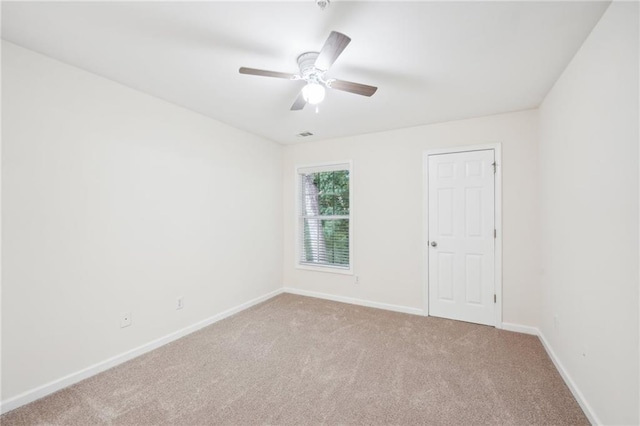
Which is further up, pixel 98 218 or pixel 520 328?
pixel 98 218

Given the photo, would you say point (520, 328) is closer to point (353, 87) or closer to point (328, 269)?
point (328, 269)

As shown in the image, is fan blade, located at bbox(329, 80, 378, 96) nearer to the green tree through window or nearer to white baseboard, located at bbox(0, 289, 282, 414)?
the green tree through window

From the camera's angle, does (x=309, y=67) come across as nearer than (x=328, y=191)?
Yes

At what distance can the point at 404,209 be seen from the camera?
358 centimetres

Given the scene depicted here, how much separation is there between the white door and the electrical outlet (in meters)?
3.27

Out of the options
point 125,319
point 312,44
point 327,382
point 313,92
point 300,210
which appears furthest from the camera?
point 300,210

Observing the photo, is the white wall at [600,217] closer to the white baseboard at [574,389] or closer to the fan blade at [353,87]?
the white baseboard at [574,389]

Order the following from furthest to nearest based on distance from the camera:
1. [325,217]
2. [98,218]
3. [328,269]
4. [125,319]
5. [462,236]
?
[325,217] → [328,269] → [462,236] → [125,319] → [98,218]

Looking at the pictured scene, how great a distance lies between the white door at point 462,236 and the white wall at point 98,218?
2.61m

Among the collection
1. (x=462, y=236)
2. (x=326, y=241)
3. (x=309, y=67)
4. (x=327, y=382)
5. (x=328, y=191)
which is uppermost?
(x=309, y=67)

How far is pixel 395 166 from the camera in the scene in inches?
143

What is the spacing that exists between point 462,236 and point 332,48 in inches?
106

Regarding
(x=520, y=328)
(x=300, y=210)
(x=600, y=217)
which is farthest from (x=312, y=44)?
(x=520, y=328)

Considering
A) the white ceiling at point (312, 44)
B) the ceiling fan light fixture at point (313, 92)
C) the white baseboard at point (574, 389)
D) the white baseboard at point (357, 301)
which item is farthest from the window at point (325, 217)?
the white baseboard at point (574, 389)
